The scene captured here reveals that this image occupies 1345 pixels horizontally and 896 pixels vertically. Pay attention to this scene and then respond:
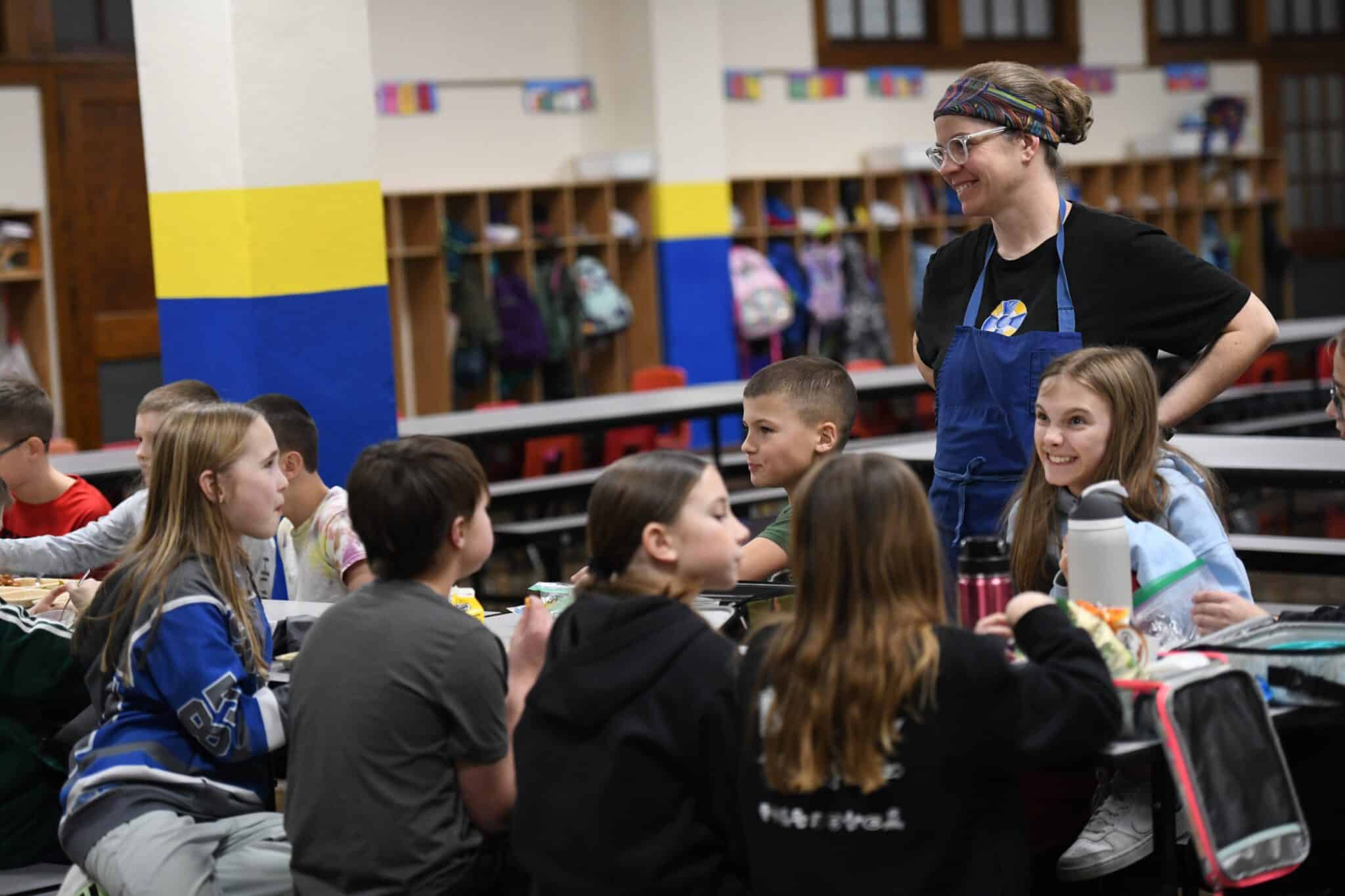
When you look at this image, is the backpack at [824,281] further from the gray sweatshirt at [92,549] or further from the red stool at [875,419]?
the gray sweatshirt at [92,549]

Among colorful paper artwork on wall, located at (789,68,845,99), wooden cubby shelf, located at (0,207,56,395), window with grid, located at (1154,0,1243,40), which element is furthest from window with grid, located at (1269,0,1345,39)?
wooden cubby shelf, located at (0,207,56,395)

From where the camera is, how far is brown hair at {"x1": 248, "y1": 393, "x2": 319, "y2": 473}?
3.58m

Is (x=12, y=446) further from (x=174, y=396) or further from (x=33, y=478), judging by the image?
(x=174, y=396)

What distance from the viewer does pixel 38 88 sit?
8.70m

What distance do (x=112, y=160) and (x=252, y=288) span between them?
401cm

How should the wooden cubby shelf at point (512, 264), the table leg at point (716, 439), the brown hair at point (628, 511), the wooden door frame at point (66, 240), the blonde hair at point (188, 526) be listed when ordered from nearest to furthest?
the brown hair at point (628, 511)
the blonde hair at point (188, 526)
the table leg at point (716, 439)
the wooden door frame at point (66, 240)
the wooden cubby shelf at point (512, 264)

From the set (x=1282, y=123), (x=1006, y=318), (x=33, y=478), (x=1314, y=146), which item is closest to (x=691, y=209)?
(x=1282, y=123)

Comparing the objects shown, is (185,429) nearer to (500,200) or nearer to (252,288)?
(252,288)

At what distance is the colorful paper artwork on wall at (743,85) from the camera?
11.0 m

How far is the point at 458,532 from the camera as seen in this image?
7.75 feet

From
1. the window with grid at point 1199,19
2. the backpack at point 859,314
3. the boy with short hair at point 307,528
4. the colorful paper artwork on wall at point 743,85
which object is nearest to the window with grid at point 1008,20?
the window with grid at point 1199,19

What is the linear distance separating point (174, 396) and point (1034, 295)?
195cm

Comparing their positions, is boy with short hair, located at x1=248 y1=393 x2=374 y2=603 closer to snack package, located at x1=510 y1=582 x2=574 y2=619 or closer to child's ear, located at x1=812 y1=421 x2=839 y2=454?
snack package, located at x1=510 y1=582 x2=574 y2=619

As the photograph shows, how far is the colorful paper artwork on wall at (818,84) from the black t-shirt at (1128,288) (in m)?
8.60
